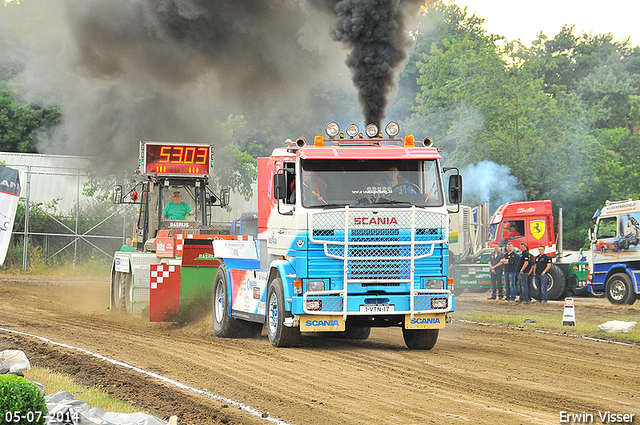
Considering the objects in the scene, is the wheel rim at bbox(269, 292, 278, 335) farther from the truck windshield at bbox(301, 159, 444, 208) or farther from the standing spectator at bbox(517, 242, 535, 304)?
the standing spectator at bbox(517, 242, 535, 304)

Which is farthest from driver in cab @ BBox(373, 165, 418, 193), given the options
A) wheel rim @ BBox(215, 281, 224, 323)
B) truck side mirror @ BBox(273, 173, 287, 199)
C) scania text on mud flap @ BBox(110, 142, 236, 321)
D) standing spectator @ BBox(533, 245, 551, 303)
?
standing spectator @ BBox(533, 245, 551, 303)

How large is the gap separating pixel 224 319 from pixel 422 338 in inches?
149

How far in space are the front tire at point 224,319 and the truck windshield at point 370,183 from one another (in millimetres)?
3228

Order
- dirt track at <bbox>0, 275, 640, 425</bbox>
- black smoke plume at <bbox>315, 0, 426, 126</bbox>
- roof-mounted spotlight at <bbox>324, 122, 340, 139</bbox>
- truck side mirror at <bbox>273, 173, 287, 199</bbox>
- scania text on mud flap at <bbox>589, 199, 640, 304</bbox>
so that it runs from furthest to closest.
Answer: scania text on mud flap at <bbox>589, 199, 640, 304</bbox>, black smoke plume at <bbox>315, 0, 426, 126</bbox>, roof-mounted spotlight at <bbox>324, 122, 340, 139</bbox>, truck side mirror at <bbox>273, 173, 287, 199</bbox>, dirt track at <bbox>0, 275, 640, 425</bbox>

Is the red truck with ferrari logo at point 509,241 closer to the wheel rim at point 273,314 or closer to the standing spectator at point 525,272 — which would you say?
the standing spectator at point 525,272

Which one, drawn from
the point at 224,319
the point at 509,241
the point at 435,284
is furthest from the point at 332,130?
the point at 509,241

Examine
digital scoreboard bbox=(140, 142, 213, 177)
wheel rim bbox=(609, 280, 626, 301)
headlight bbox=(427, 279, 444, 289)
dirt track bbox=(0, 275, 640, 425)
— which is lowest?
dirt track bbox=(0, 275, 640, 425)

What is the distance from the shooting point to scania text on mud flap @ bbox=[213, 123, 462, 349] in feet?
36.1

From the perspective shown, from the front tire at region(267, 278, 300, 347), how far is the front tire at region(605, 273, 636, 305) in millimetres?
15646

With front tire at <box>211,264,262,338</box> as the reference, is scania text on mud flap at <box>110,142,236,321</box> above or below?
above

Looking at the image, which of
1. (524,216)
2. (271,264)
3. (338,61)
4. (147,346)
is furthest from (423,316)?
(524,216)

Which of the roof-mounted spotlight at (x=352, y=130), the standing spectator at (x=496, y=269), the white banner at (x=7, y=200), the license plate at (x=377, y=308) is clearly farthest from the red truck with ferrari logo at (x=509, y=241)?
the white banner at (x=7, y=200)

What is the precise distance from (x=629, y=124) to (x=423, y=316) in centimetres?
4887

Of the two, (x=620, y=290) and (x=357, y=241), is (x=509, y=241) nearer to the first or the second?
(x=620, y=290)
